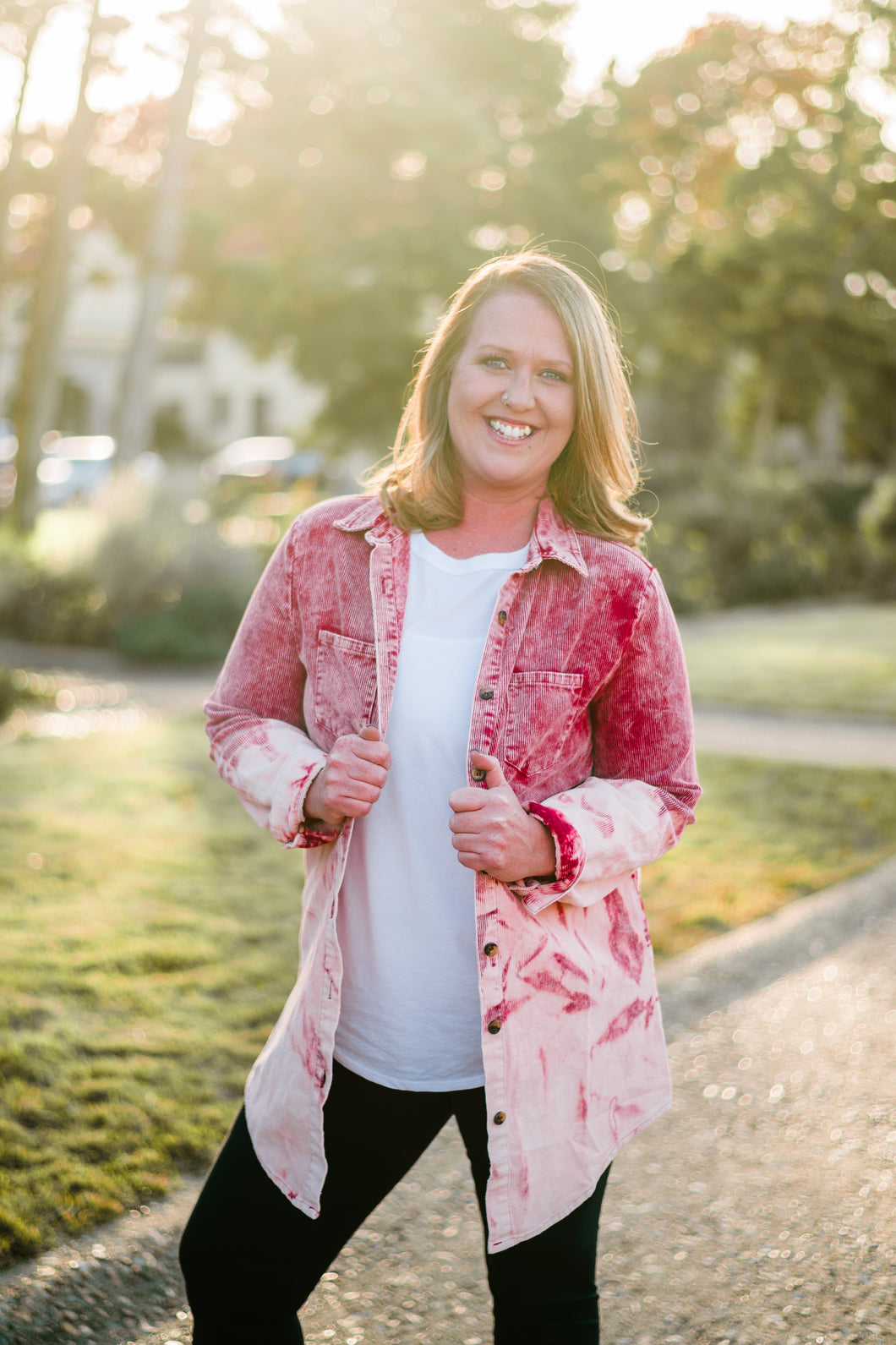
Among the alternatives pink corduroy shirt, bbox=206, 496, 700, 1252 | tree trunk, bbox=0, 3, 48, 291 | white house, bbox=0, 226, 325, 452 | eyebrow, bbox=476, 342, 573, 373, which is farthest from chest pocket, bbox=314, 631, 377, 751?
white house, bbox=0, 226, 325, 452

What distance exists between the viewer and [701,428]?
31.2 meters

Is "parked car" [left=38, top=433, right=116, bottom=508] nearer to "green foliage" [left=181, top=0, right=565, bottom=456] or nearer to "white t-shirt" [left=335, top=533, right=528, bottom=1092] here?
"green foliage" [left=181, top=0, right=565, bottom=456]

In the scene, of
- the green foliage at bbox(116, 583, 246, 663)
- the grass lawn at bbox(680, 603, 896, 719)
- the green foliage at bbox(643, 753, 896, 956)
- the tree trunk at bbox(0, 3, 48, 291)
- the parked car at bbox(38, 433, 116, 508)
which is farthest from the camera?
the parked car at bbox(38, 433, 116, 508)

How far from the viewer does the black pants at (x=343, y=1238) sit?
1823mm

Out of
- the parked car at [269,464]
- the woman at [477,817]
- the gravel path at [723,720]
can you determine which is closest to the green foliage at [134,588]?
the gravel path at [723,720]

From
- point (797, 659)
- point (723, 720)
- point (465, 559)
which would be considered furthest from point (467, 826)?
point (797, 659)

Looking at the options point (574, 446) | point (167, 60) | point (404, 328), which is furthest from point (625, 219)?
point (574, 446)

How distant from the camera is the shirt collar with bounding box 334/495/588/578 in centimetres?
197

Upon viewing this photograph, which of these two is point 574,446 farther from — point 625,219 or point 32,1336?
point 625,219

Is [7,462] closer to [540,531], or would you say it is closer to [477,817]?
[540,531]

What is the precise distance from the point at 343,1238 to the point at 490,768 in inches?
30.2

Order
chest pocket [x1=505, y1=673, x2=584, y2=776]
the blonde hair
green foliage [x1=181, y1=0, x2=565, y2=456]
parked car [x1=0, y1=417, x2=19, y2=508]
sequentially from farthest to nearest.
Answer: green foliage [x1=181, y1=0, x2=565, y2=456]
parked car [x1=0, y1=417, x2=19, y2=508]
the blonde hair
chest pocket [x1=505, y1=673, x2=584, y2=776]

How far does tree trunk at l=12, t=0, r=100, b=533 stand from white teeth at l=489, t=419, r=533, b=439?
13567 mm

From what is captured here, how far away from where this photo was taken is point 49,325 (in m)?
15.1
